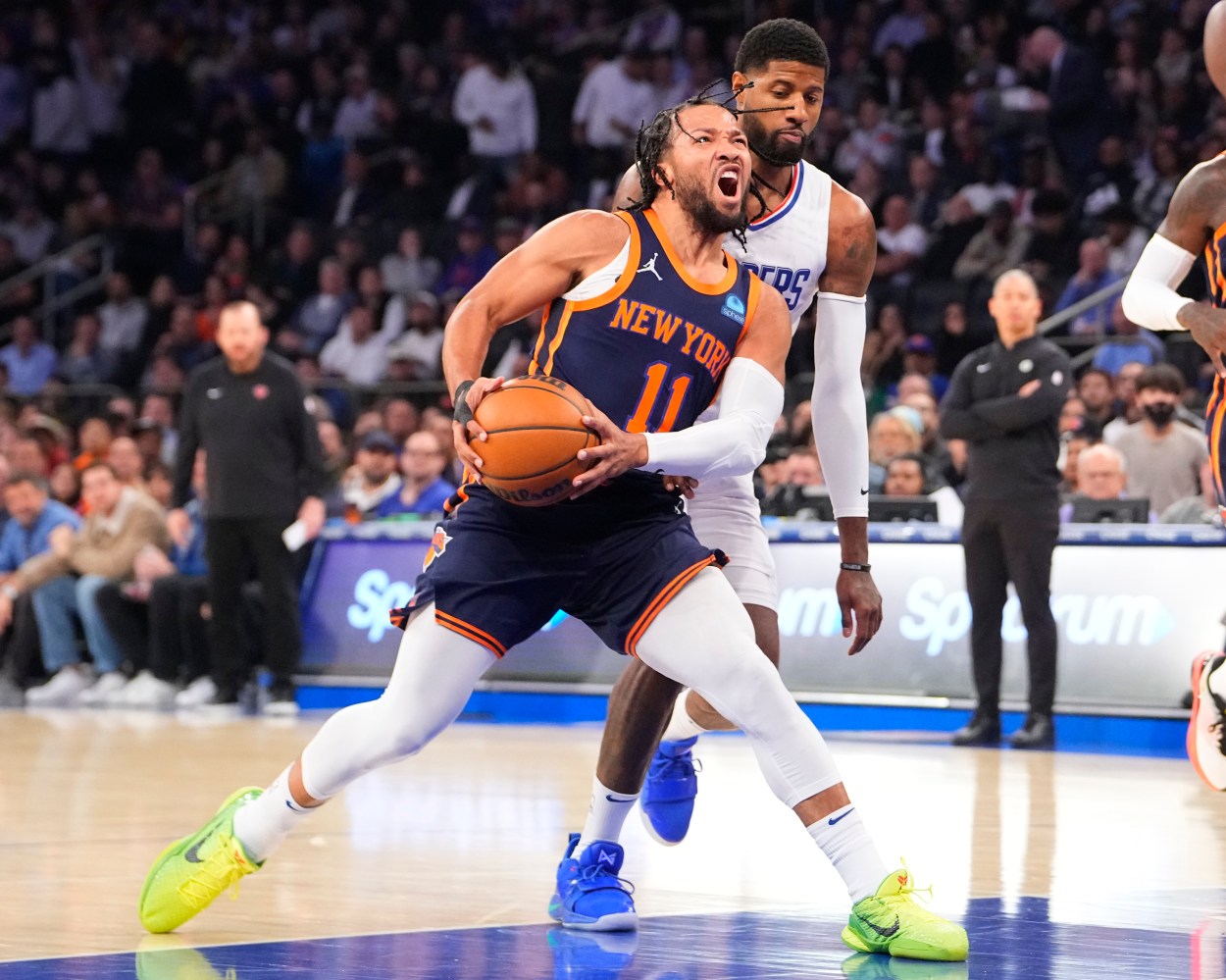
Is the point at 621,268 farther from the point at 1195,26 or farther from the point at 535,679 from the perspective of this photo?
the point at 1195,26

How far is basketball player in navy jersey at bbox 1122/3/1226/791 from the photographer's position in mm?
5582

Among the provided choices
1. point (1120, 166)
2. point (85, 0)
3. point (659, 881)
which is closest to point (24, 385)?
point (85, 0)

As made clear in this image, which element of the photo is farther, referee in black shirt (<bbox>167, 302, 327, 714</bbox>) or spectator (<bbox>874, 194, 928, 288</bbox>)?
spectator (<bbox>874, 194, 928, 288</bbox>)

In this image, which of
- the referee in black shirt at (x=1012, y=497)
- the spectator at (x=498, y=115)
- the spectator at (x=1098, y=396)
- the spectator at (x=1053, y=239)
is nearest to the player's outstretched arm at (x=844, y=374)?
the referee in black shirt at (x=1012, y=497)

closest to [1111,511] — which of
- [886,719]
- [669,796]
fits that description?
[886,719]

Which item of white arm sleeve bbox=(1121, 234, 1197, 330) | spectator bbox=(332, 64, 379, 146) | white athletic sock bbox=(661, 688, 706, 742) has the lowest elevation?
white athletic sock bbox=(661, 688, 706, 742)

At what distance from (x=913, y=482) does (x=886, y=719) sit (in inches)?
57.5

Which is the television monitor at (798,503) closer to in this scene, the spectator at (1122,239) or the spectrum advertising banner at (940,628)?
the spectrum advertising banner at (940,628)

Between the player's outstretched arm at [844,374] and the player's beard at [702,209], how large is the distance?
0.76 metres

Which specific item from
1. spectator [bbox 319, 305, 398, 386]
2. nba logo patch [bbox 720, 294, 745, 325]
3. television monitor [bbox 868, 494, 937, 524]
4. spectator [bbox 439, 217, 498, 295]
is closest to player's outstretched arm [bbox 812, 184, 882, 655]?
nba logo patch [bbox 720, 294, 745, 325]

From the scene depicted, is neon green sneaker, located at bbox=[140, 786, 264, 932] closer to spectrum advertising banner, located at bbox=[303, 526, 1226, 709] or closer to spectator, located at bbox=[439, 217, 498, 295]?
spectrum advertising banner, located at bbox=[303, 526, 1226, 709]

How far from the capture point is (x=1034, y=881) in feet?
18.7

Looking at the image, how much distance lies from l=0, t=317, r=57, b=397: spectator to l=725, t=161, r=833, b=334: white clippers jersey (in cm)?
1500

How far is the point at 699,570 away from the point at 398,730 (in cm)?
78
